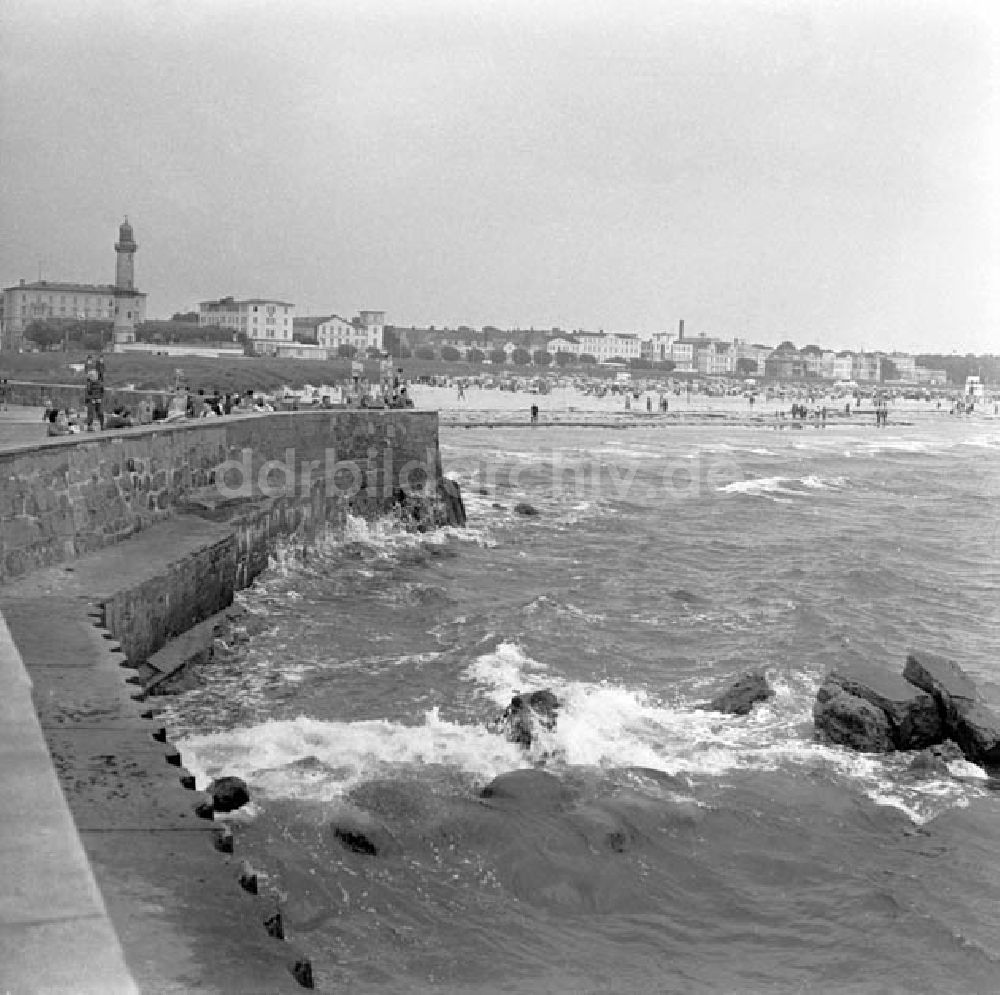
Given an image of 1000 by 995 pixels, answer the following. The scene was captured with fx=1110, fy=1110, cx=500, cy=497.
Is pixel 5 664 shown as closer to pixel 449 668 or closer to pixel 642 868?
pixel 642 868

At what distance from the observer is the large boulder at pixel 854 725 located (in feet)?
30.0

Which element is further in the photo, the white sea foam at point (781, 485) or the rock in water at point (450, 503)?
the white sea foam at point (781, 485)

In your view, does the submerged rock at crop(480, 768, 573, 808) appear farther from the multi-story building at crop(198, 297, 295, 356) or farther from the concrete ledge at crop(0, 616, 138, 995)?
the multi-story building at crop(198, 297, 295, 356)

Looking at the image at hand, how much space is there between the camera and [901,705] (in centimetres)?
942

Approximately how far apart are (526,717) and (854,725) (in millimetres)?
2763

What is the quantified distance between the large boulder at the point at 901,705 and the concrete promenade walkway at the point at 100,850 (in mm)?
6277

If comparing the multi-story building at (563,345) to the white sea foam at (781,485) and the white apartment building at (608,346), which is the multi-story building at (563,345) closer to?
the white apartment building at (608,346)

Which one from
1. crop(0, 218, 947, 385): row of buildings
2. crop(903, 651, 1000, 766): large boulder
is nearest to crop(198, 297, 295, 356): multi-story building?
crop(0, 218, 947, 385): row of buildings

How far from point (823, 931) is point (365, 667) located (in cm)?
555

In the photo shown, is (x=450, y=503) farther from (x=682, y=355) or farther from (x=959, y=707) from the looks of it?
(x=682, y=355)

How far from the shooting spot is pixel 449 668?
36.0 feet

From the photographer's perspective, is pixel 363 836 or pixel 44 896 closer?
pixel 44 896

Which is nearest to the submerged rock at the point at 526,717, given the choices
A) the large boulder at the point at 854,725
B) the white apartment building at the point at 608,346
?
the large boulder at the point at 854,725

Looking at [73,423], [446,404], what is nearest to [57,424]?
[73,423]
